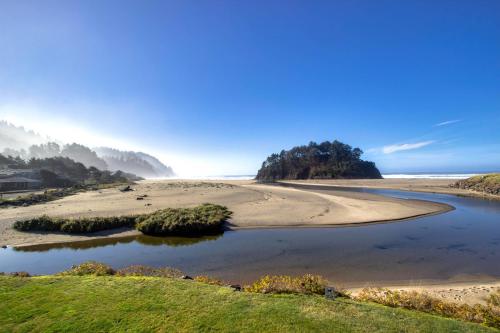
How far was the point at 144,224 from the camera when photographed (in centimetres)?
1845

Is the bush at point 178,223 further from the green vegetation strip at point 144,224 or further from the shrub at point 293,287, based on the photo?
the shrub at point 293,287

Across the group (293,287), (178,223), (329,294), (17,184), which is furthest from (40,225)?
(17,184)

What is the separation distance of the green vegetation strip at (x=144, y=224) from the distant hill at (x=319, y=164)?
8107 centimetres

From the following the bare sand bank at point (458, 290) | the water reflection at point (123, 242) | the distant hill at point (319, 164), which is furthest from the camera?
the distant hill at point (319, 164)

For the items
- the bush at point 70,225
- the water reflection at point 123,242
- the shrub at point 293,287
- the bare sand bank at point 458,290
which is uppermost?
the shrub at point 293,287

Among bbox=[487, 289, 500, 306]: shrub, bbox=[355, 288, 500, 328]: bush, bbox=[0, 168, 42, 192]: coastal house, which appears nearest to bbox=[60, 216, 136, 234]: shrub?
bbox=[355, 288, 500, 328]: bush

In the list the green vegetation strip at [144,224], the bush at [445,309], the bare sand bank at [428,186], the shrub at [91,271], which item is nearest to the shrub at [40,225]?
the green vegetation strip at [144,224]

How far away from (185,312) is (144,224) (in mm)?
15060

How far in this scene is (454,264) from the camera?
11.7 m

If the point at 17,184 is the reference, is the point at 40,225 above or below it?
below

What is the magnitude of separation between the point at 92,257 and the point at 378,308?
1500 cm

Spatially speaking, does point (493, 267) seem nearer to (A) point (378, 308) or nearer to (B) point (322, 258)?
(B) point (322, 258)

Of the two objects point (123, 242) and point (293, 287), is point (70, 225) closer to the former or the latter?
point (123, 242)

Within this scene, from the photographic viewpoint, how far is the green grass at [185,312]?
463 cm
